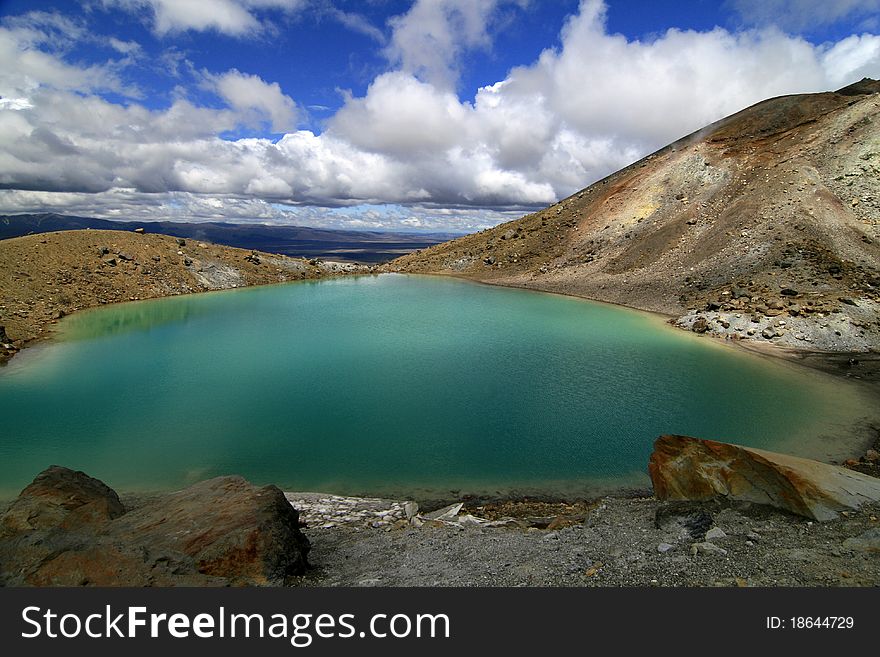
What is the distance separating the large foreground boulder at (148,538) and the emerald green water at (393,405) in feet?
15.3

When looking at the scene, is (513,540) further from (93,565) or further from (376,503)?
(93,565)

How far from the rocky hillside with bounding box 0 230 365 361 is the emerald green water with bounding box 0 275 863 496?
756cm

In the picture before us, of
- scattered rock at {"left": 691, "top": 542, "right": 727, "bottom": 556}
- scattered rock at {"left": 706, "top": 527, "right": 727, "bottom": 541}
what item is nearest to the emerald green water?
scattered rock at {"left": 706, "top": 527, "right": 727, "bottom": 541}

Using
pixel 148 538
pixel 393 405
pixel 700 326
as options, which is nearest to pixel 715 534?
pixel 148 538

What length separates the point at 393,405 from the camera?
19172 millimetres

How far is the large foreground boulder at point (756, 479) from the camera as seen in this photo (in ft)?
29.7

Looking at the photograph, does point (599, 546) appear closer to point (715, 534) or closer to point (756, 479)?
point (715, 534)

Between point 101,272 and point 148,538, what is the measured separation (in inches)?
2058

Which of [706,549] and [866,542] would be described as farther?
[706,549]

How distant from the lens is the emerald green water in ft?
47.8

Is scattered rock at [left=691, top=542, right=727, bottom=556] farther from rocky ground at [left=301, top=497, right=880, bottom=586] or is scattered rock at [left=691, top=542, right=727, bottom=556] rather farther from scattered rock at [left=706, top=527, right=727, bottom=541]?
scattered rock at [left=706, top=527, right=727, bottom=541]

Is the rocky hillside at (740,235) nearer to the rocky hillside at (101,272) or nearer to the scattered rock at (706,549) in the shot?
the scattered rock at (706,549)

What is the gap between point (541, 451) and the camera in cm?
1555

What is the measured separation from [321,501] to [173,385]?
13383 millimetres
